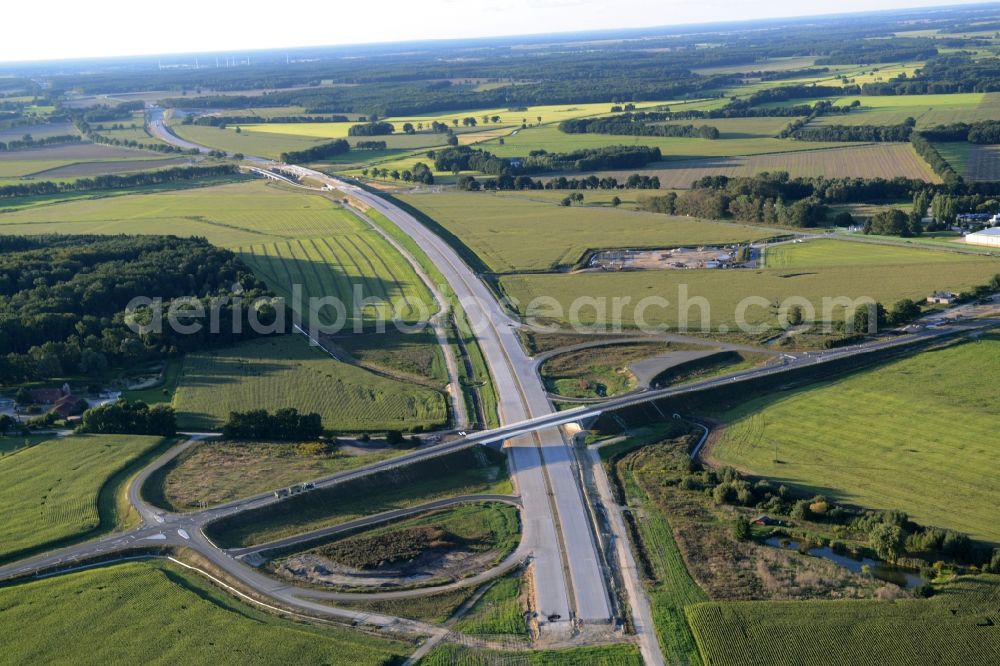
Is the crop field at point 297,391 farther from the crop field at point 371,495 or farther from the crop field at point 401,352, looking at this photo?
the crop field at point 371,495

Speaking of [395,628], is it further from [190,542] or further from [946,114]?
[946,114]

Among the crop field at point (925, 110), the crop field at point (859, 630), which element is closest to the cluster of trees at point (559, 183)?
the crop field at point (925, 110)

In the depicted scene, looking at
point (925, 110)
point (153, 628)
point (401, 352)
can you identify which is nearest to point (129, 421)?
point (401, 352)

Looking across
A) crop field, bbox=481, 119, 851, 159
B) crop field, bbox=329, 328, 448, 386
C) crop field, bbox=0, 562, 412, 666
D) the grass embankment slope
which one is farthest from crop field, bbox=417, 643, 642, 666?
crop field, bbox=481, 119, 851, 159

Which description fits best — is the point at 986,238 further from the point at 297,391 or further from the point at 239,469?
the point at 239,469

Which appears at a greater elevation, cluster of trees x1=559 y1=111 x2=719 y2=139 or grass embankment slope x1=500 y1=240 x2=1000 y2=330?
cluster of trees x1=559 y1=111 x2=719 y2=139

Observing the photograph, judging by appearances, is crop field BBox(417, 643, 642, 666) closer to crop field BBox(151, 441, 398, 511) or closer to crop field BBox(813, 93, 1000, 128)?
crop field BBox(151, 441, 398, 511)
